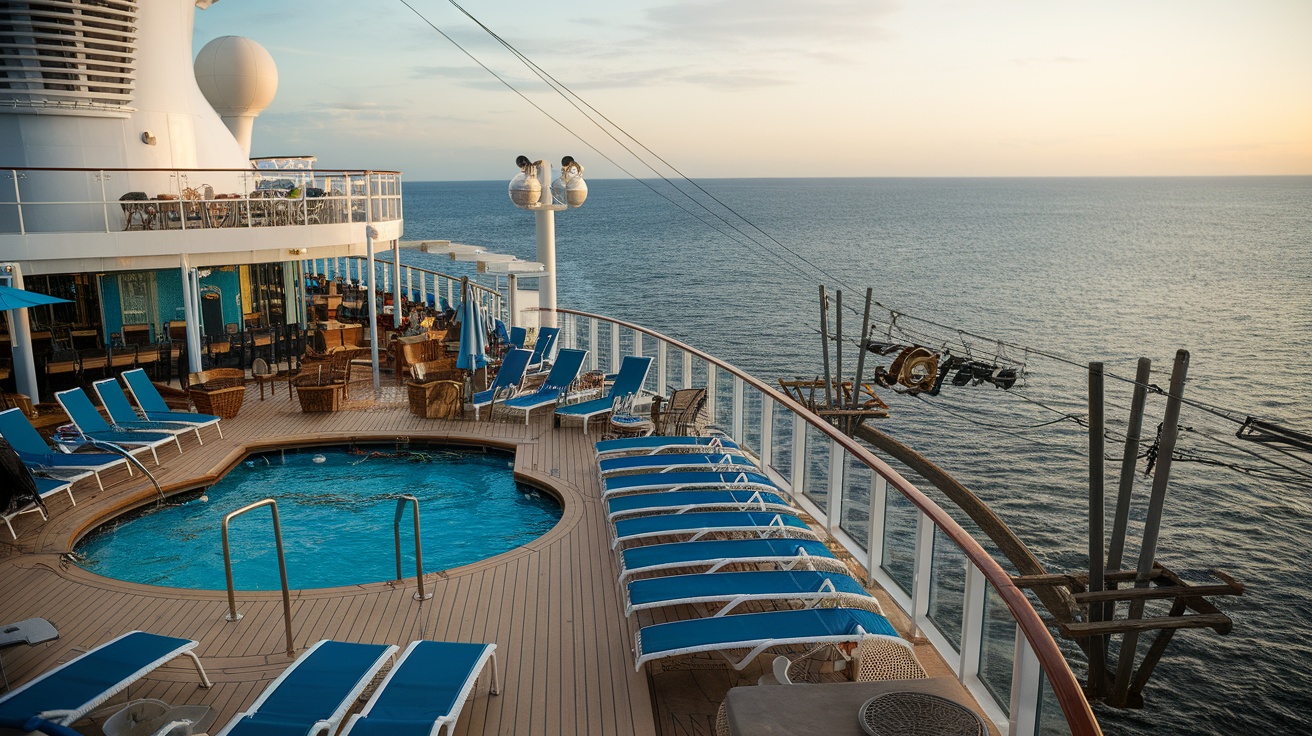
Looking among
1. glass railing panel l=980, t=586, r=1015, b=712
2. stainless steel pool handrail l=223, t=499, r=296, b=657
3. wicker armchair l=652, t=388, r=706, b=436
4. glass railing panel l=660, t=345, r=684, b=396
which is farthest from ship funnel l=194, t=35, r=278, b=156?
glass railing panel l=980, t=586, r=1015, b=712

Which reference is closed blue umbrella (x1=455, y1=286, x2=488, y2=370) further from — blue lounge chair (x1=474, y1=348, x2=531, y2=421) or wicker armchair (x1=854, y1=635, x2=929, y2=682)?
wicker armchair (x1=854, y1=635, x2=929, y2=682)

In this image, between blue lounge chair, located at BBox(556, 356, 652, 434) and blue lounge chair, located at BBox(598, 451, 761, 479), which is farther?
blue lounge chair, located at BBox(556, 356, 652, 434)

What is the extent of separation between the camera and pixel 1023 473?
22969 mm

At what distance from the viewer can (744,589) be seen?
14.6 feet

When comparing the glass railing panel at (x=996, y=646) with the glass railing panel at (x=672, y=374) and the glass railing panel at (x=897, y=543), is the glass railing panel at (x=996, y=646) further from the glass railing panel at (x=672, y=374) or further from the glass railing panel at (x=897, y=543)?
the glass railing panel at (x=672, y=374)

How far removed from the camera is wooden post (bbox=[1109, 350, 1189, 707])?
39.2 ft

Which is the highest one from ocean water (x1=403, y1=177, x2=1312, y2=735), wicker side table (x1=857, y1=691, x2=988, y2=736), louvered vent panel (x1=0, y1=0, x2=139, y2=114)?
louvered vent panel (x1=0, y1=0, x2=139, y2=114)

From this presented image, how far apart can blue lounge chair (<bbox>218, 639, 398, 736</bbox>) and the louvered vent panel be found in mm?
11314

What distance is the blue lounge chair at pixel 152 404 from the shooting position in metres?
8.85

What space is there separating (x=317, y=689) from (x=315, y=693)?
32mm

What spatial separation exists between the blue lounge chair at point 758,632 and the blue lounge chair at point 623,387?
193 inches

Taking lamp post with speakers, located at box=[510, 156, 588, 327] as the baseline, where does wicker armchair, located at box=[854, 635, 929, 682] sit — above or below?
below

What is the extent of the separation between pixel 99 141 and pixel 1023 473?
69.3 feet

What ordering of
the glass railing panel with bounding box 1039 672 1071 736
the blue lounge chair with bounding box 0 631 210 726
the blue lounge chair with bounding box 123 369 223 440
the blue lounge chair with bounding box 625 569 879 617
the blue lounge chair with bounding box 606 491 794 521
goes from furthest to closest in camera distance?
the blue lounge chair with bounding box 123 369 223 440 → the blue lounge chair with bounding box 606 491 794 521 → the blue lounge chair with bounding box 625 569 879 617 → the blue lounge chair with bounding box 0 631 210 726 → the glass railing panel with bounding box 1039 672 1071 736
